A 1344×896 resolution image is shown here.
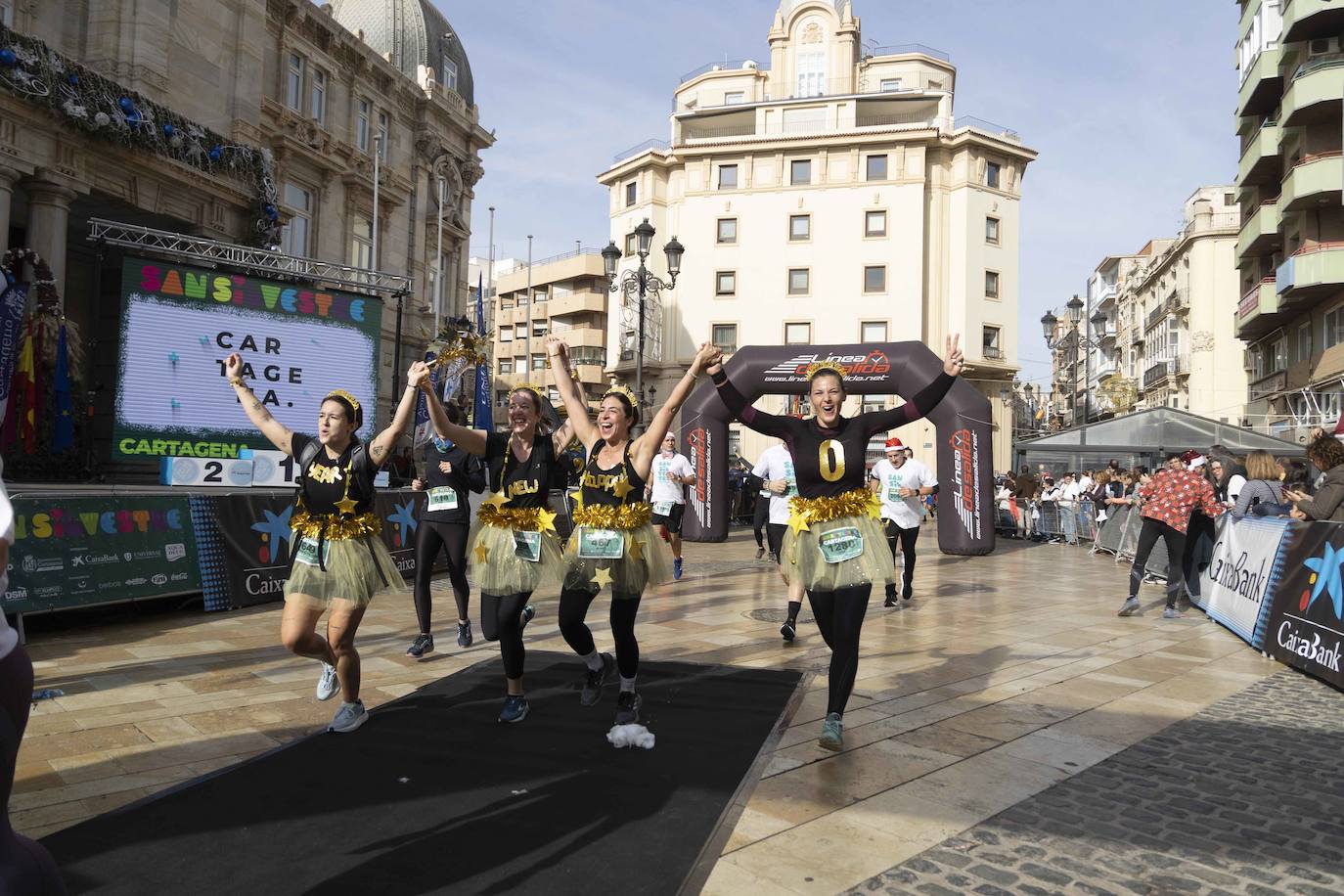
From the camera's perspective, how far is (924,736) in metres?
5.07

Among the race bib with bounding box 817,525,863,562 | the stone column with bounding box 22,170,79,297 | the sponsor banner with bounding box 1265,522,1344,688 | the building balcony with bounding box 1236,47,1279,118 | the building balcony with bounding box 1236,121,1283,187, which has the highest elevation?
the building balcony with bounding box 1236,47,1279,118

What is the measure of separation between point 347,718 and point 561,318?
5734cm

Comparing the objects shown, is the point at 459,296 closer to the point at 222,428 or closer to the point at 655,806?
the point at 222,428

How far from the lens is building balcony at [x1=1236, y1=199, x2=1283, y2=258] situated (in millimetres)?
31484

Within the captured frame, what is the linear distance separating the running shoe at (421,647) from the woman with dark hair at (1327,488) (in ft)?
25.4

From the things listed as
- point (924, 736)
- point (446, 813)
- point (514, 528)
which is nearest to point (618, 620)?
point (514, 528)

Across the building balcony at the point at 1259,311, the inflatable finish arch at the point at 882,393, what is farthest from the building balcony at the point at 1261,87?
the inflatable finish arch at the point at 882,393

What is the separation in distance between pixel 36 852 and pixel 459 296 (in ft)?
113

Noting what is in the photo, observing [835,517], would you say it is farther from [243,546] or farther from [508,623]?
[243,546]

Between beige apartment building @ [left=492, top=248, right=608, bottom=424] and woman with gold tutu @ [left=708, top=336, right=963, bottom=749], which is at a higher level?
beige apartment building @ [left=492, top=248, right=608, bottom=424]

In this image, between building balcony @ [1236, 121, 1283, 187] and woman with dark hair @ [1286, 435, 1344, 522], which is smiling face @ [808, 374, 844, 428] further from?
building balcony @ [1236, 121, 1283, 187]

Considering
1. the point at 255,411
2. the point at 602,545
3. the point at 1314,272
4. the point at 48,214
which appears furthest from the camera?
the point at 1314,272

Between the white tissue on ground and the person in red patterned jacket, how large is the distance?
24.8ft

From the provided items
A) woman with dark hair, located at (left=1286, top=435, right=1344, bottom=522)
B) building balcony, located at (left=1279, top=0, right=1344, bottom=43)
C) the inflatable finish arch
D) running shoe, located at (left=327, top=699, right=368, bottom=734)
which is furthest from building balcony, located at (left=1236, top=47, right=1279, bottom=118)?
running shoe, located at (left=327, top=699, right=368, bottom=734)
